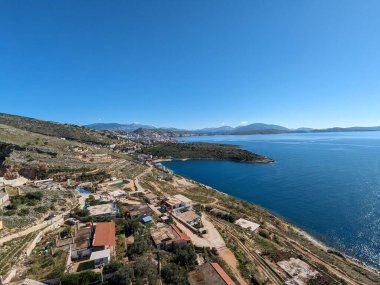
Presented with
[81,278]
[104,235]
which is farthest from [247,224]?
[81,278]

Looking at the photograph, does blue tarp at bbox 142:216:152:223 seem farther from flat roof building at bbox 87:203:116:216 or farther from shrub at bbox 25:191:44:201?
shrub at bbox 25:191:44:201

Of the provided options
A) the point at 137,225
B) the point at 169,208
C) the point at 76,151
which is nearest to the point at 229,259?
the point at 137,225

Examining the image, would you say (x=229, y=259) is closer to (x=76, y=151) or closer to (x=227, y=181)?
(x=227, y=181)

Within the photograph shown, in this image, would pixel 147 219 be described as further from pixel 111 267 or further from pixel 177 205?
pixel 111 267

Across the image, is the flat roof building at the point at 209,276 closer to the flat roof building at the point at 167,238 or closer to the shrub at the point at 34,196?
the flat roof building at the point at 167,238

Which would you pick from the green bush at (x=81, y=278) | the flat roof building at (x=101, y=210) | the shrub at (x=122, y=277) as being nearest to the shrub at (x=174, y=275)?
the shrub at (x=122, y=277)

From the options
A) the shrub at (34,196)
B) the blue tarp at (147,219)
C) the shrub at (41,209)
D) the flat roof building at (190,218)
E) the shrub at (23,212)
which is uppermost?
the shrub at (34,196)

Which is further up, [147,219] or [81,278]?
[81,278]

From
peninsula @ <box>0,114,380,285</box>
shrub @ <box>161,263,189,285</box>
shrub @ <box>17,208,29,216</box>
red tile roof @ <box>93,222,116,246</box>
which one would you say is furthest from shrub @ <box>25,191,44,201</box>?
shrub @ <box>161,263,189,285</box>

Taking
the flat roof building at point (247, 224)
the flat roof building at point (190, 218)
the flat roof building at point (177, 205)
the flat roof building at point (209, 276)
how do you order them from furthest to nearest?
the flat roof building at point (177, 205), the flat roof building at point (247, 224), the flat roof building at point (190, 218), the flat roof building at point (209, 276)
